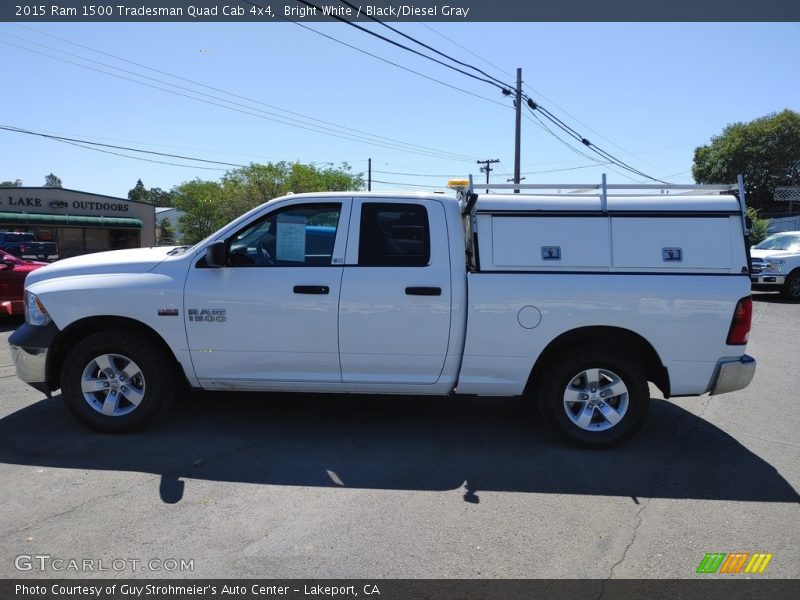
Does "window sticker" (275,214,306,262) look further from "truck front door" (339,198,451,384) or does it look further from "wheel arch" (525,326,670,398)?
"wheel arch" (525,326,670,398)

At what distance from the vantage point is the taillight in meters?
4.56

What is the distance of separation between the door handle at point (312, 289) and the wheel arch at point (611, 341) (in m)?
1.74

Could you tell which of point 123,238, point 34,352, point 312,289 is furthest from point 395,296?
point 123,238

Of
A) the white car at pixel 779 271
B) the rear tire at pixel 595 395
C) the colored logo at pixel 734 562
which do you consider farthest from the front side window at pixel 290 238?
the white car at pixel 779 271

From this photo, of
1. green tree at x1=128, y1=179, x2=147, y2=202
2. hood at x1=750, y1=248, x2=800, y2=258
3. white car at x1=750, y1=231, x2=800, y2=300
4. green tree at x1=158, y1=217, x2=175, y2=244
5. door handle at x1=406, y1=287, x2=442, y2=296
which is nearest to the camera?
door handle at x1=406, y1=287, x2=442, y2=296

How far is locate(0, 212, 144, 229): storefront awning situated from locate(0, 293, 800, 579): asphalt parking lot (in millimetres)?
41028

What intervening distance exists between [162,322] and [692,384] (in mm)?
4158

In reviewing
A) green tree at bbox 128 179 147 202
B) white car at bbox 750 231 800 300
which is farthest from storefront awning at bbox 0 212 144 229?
green tree at bbox 128 179 147 202

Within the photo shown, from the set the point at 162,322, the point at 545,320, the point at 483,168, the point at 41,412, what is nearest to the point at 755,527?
the point at 545,320

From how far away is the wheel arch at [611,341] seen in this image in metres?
4.73

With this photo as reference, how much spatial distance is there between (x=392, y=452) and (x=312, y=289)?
55.4 inches

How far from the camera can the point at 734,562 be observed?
10.8ft

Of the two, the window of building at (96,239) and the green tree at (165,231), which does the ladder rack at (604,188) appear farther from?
the green tree at (165,231)

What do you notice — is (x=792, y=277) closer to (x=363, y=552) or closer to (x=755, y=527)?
(x=755, y=527)
